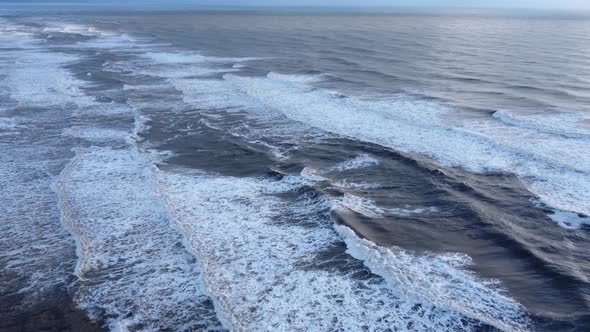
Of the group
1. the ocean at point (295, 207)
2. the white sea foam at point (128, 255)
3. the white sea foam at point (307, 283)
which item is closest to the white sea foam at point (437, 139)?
the ocean at point (295, 207)

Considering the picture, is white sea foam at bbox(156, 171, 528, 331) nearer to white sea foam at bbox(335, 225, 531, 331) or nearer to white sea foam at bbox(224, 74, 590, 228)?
white sea foam at bbox(335, 225, 531, 331)

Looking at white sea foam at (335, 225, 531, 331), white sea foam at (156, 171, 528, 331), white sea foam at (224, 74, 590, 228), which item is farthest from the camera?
white sea foam at (224, 74, 590, 228)

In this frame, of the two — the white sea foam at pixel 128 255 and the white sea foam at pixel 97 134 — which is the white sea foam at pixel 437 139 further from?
the white sea foam at pixel 128 255

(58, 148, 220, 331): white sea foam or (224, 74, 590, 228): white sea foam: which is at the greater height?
(224, 74, 590, 228): white sea foam

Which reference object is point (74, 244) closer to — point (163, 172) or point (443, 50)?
point (163, 172)

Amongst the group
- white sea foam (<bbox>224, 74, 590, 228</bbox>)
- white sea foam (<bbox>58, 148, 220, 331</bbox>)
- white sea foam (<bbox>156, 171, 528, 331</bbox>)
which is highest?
white sea foam (<bbox>224, 74, 590, 228</bbox>)

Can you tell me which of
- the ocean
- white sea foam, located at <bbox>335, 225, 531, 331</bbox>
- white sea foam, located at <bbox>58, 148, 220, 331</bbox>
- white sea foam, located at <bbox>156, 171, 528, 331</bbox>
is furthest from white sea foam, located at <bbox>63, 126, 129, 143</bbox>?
white sea foam, located at <bbox>335, 225, 531, 331</bbox>

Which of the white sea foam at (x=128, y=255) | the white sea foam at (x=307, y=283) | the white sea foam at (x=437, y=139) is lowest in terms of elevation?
the white sea foam at (x=128, y=255)
